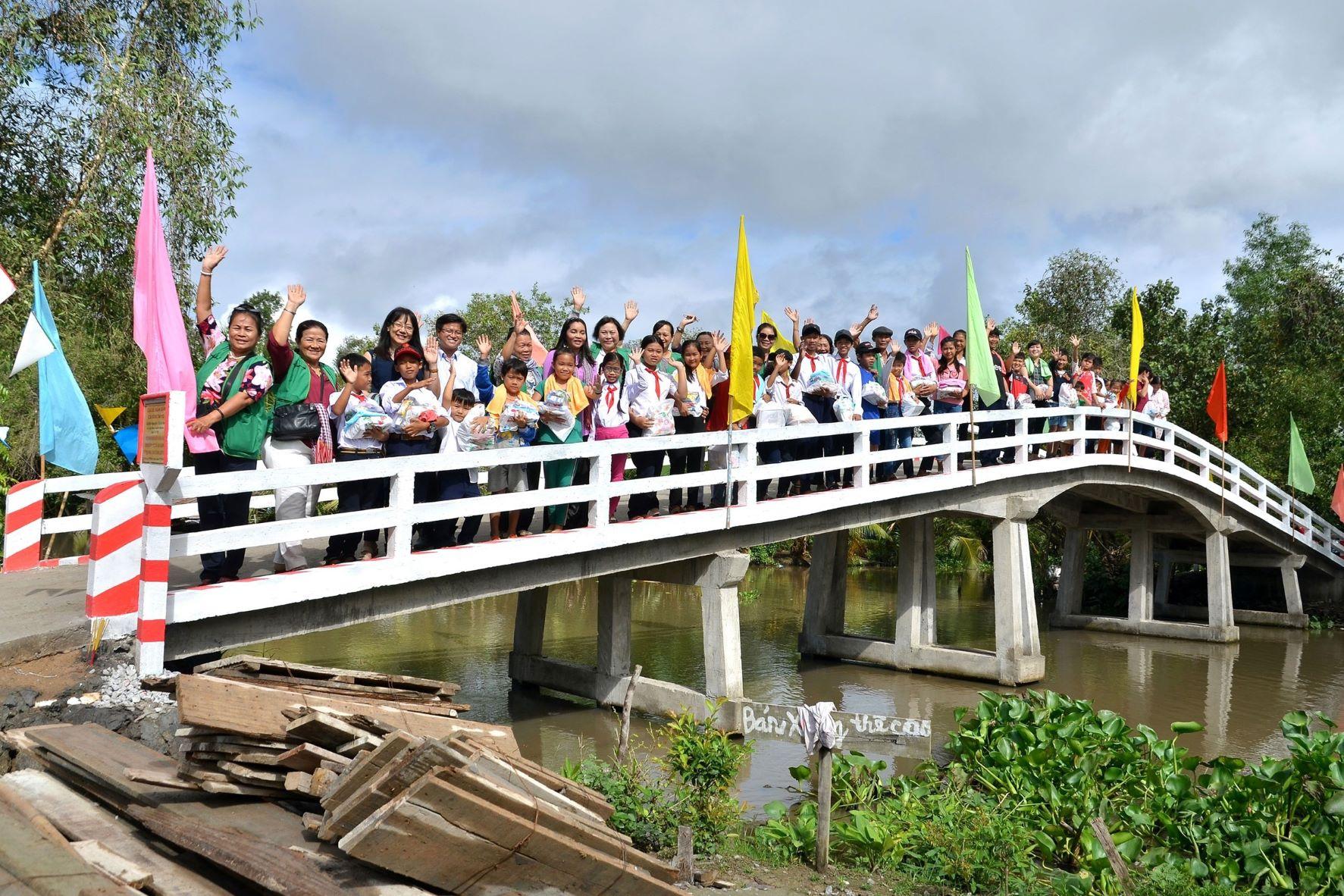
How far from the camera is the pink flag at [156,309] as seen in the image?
6551 mm

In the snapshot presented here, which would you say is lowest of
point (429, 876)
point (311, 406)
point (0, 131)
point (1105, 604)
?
point (1105, 604)

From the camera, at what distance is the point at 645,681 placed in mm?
10914

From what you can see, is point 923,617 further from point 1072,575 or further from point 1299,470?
point 1299,470

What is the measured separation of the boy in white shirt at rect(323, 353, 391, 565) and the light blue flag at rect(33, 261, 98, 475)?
2548 millimetres

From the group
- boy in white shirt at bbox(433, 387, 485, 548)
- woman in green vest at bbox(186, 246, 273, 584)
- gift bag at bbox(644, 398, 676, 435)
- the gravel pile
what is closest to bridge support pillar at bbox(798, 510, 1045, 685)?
gift bag at bbox(644, 398, 676, 435)

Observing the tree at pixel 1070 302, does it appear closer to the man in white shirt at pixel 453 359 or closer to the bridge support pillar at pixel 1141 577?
the bridge support pillar at pixel 1141 577

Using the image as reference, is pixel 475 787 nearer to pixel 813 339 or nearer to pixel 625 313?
pixel 625 313

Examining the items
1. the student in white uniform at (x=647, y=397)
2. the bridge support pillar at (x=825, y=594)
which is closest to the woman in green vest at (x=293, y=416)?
the student in white uniform at (x=647, y=397)

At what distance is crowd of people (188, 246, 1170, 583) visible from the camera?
7215 mm

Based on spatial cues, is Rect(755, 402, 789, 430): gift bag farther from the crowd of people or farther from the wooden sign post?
the wooden sign post

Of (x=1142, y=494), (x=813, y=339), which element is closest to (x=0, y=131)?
(x=813, y=339)

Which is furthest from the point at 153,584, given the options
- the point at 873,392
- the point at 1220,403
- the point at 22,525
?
the point at 1220,403

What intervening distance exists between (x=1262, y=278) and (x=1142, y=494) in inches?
1207

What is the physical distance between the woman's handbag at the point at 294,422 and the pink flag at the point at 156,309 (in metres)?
0.74
